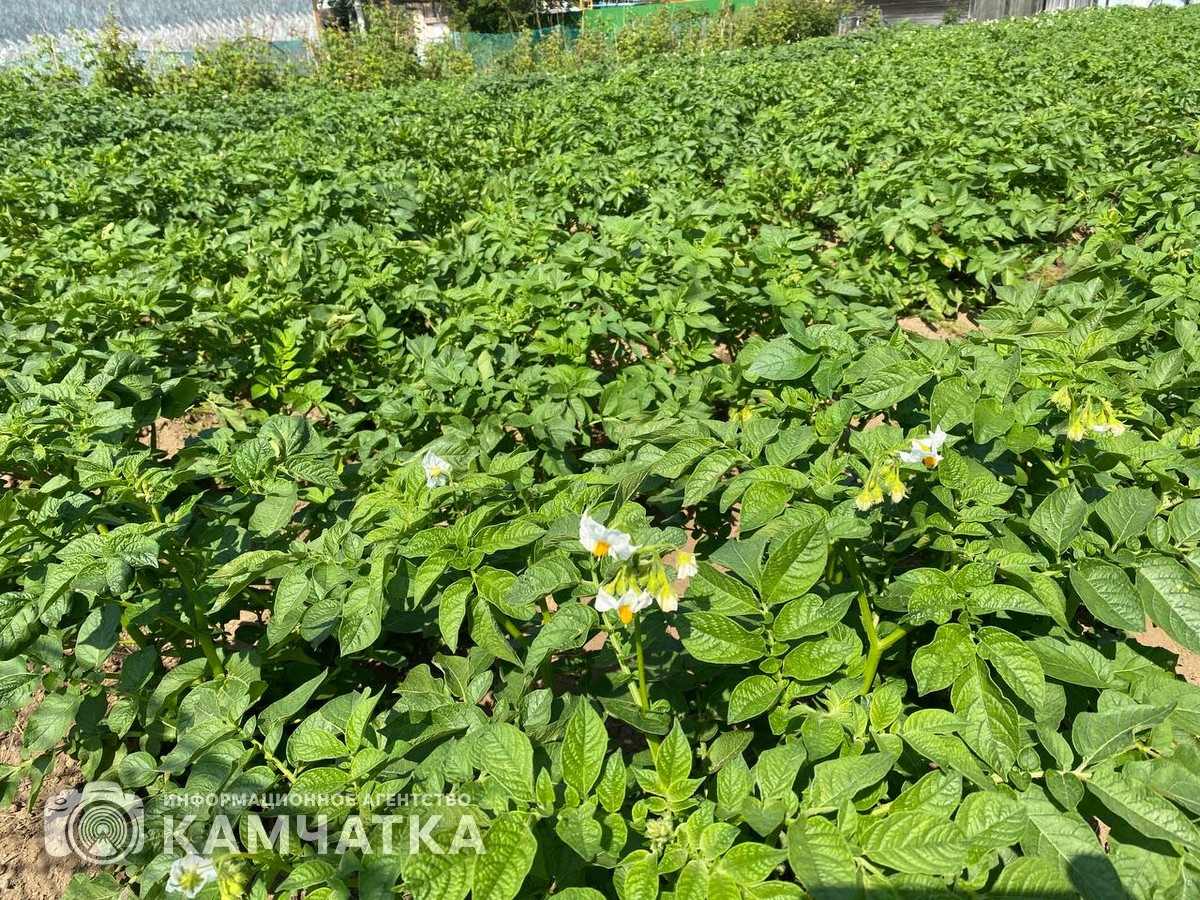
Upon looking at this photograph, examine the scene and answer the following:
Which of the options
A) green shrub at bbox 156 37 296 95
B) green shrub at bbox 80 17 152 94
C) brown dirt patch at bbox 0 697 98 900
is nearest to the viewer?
brown dirt patch at bbox 0 697 98 900

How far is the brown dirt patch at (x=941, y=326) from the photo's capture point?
4348 millimetres

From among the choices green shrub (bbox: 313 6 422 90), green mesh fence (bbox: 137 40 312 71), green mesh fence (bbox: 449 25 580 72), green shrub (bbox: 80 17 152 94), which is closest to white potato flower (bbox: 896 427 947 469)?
green shrub (bbox: 313 6 422 90)

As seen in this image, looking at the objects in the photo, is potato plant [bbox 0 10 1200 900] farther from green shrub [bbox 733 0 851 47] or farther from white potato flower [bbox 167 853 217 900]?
green shrub [bbox 733 0 851 47]

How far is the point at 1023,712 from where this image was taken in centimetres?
109

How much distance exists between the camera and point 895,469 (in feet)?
3.98

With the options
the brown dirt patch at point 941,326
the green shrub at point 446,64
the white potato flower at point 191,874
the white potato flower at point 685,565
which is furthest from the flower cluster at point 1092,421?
the green shrub at point 446,64

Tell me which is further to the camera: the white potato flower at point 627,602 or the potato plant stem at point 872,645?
the potato plant stem at point 872,645

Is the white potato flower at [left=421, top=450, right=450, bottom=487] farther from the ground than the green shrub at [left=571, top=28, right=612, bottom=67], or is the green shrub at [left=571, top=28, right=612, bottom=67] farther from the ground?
the green shrub at [left=571, top=28, right=612, bottom=67]

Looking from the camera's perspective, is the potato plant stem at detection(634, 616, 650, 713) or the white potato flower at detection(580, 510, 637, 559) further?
the potato plant stem at detection(634, 616, 650, 713)

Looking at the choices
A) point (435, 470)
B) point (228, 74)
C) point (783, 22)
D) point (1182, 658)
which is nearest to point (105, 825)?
point (435, 470)

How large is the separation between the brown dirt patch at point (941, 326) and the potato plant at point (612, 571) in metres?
1.16

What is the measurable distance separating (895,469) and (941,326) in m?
3.68

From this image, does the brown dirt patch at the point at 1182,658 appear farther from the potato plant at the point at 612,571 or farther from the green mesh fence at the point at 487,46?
the green mesh fence at the point at 487,46

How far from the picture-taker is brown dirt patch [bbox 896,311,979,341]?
435 cm
